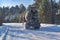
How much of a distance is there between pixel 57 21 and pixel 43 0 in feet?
18.7

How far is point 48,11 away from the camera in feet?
124

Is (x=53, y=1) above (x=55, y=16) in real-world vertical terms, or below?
above

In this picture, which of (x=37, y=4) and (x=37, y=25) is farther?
(x=37, y=4)

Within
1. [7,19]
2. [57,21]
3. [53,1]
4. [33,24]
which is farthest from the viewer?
[7,19]

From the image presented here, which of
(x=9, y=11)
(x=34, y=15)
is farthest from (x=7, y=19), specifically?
(x=34, y=15)

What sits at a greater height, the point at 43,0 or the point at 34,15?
the point at 43,0

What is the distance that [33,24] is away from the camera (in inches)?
854

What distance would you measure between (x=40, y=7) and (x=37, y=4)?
277 centimetres

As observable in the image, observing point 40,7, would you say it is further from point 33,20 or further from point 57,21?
point 33,20

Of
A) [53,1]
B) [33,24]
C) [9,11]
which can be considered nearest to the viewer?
[33,24]

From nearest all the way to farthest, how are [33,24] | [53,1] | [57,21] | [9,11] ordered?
[33,24] → [57,21] → [53,1] → [9,11]

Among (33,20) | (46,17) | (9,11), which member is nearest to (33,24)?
(33,20)

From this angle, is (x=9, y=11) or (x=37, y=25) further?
(x=9, y=11)

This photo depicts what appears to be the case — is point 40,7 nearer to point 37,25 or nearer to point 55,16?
point 55,16
